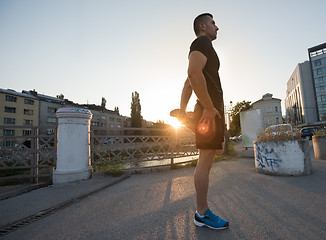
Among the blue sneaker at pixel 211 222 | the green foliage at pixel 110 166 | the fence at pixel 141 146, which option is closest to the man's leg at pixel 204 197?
the blue sneaker at pixel 211 222

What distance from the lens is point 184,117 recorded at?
6.20 ft

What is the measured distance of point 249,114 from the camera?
1166 cm

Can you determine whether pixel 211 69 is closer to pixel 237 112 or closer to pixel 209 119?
pixel 209 119

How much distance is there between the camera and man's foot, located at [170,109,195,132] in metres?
1.87

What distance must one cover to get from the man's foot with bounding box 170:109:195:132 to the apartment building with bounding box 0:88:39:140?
45.1m

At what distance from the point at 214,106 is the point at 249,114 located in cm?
1128

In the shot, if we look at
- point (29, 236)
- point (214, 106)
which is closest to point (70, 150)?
point (29, 236)

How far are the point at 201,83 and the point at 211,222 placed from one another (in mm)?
1345

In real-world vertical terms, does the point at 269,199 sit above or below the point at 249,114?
below

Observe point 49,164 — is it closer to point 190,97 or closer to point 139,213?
point 139,213

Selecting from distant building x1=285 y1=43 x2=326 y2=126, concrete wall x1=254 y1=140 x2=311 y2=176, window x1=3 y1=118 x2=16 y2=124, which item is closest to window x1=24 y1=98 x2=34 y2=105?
window x1=3 y1=118 x2=16 y2=124

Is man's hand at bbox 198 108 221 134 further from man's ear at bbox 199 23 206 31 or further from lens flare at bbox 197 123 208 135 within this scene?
man's ear at bbox 199 23 206 31

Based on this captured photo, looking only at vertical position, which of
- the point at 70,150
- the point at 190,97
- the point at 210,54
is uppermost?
→ the point at 210,54

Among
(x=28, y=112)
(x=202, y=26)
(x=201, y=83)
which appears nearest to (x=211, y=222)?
(x=201, y=83)
